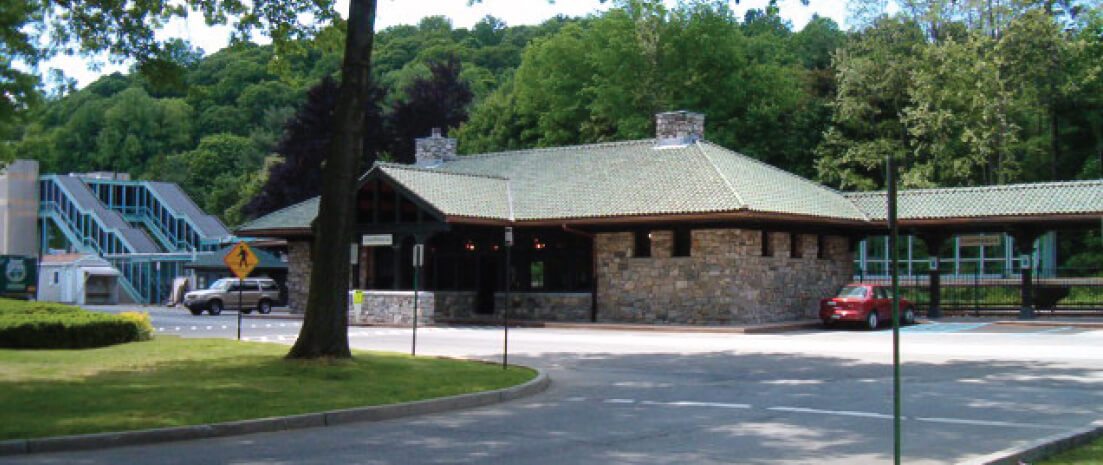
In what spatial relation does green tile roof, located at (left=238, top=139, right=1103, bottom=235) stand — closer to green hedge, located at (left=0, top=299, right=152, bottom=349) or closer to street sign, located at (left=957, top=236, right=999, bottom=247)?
street sign, located at (left=957, top=236, right=999, bottom=247)

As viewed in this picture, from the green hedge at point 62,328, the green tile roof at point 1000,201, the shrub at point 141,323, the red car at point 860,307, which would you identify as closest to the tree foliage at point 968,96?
the green tile roof at point 1000,201

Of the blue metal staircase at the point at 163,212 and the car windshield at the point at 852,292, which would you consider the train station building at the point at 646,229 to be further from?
the blue metal staircase at the point at 163,212

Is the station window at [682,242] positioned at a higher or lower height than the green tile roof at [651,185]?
lower

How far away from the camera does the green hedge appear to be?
20.4 m

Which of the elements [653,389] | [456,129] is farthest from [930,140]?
[653,389]

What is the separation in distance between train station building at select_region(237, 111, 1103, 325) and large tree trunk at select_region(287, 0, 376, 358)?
48.8 ft

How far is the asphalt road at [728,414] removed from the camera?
985cm

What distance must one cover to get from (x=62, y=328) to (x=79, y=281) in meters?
41.7

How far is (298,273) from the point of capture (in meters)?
43.6

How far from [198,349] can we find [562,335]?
12.3m

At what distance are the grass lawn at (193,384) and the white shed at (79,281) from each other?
42.3 m

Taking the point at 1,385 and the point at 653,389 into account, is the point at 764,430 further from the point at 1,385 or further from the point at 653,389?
the point at 1,385

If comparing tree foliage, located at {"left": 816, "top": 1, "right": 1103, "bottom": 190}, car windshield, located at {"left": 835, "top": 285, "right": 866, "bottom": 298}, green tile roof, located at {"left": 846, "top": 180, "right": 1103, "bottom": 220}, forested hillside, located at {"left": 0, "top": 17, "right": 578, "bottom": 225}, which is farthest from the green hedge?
forested hillside, located at {"left": 0, "top": 17, "right": 578, "bottom": 225}

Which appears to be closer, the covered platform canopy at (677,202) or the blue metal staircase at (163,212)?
the covered platform canopy at (677,202)
